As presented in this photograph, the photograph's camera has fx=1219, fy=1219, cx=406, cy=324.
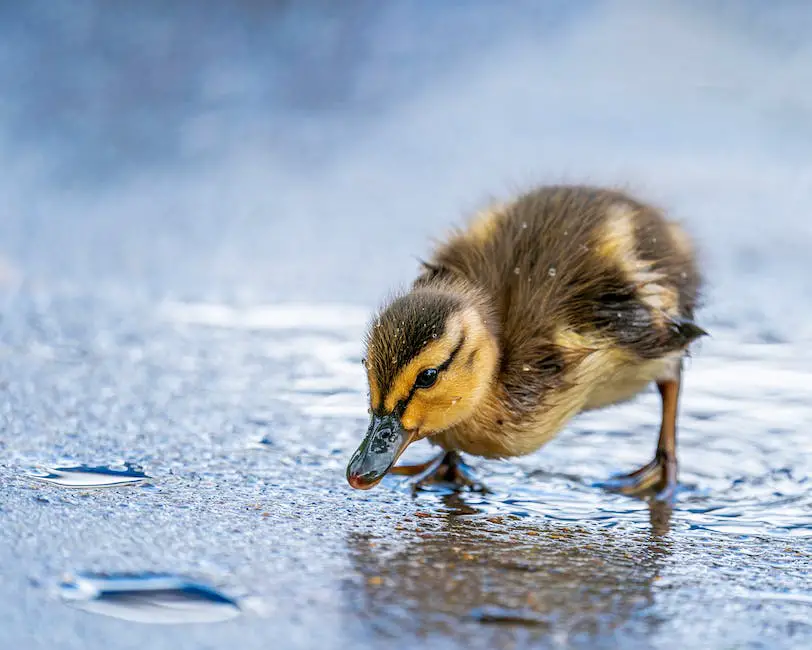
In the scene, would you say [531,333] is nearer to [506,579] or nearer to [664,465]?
[664,465]

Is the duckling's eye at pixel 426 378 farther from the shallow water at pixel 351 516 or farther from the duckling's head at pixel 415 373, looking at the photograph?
the shallow water at pixel 351 516

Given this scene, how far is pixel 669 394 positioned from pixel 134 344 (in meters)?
2.19

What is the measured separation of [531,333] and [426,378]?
514 millimetres

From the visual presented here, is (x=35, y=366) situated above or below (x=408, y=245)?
below

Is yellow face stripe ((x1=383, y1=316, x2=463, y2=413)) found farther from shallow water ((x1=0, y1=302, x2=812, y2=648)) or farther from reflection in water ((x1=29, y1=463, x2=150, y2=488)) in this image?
reflection in water ((x1=29, y1=463, x2=150, y2=488))

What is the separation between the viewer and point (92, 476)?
321 centimetres

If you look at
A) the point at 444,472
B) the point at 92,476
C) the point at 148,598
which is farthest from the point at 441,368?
the point at 148,598

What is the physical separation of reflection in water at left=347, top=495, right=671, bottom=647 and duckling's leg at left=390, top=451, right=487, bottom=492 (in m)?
0.43

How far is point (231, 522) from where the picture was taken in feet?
9.25

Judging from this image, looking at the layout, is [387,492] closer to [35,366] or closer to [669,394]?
[669,394]

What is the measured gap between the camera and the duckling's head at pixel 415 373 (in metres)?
3.05

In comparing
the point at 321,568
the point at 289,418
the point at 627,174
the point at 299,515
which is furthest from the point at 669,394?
the point at 321,568

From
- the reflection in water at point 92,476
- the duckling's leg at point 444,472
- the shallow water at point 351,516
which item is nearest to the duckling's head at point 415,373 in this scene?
the shallow water at point 351,516

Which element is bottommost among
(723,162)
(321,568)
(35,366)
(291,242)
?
(321,568)
